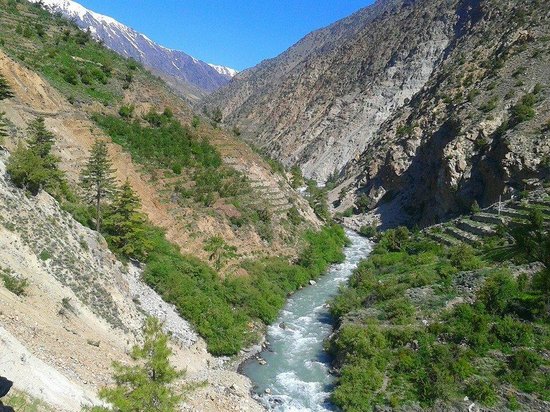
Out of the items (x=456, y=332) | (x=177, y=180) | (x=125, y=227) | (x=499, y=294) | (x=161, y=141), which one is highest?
(x=499, y=294)

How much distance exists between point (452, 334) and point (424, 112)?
6803 centimetres

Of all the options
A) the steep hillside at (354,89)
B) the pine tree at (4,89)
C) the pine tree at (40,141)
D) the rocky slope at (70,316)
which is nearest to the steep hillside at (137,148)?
the pine tree at (4,89)

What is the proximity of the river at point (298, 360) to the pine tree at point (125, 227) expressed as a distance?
10221 mm

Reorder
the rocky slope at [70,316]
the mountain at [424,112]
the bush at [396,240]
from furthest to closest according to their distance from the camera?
the mountain at [424,112], the bush at [396,240], the rocky slope at [70,316]

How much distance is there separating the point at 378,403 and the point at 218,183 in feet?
87.1

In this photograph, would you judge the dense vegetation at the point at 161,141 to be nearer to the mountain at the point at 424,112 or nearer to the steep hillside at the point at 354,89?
the mountain at the point at 424,112

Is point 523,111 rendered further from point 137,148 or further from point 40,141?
point 40,141

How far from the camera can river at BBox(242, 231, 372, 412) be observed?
74.3 feet

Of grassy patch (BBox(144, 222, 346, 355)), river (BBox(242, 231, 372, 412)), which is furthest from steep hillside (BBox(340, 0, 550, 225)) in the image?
grassy patch (BBox(144, 222, 346, 355))

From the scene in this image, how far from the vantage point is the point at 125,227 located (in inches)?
1126

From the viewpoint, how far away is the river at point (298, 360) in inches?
892

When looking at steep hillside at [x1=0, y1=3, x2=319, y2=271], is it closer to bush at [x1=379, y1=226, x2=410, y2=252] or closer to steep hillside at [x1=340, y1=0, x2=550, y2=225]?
bush at [x1=379, y1=226, x2=410, y2=252]

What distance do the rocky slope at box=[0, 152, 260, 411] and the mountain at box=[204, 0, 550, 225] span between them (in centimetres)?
4028

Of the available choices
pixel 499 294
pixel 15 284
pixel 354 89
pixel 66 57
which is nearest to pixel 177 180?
pixel 66 57
